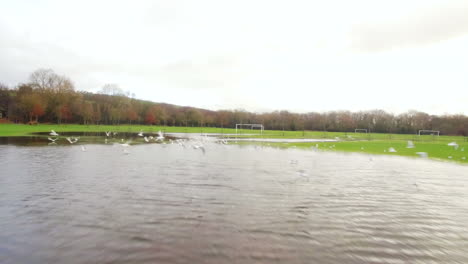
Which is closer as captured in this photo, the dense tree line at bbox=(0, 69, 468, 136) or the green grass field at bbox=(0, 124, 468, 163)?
the green grass field at bbox=(0, 124, 468, 163)

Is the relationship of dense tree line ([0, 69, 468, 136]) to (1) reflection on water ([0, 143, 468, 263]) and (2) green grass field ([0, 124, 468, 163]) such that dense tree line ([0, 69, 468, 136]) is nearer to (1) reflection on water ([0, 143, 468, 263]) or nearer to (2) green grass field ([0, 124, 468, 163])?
(2) green grass field ([0, 124, 468, 163])

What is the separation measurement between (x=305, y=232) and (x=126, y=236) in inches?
182

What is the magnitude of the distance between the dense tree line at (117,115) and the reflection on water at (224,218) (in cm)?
8897

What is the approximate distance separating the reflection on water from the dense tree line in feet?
292

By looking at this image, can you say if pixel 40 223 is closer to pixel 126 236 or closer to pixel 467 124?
pixel 126 236

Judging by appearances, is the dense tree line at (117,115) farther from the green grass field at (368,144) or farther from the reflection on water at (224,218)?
the reflection on water at (224,218)

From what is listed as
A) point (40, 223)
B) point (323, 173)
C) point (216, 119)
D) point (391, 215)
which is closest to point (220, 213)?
point (40, 223)

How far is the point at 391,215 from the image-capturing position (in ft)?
29.3

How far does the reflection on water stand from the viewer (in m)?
5.95

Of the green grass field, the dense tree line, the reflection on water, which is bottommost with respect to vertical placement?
the reflection on water

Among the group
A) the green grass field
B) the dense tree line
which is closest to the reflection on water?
the green grass field

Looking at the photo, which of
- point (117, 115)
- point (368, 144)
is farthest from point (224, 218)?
point (117, 115)

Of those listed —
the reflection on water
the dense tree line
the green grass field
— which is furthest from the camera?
the dense tree line

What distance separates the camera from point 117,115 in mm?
107500
